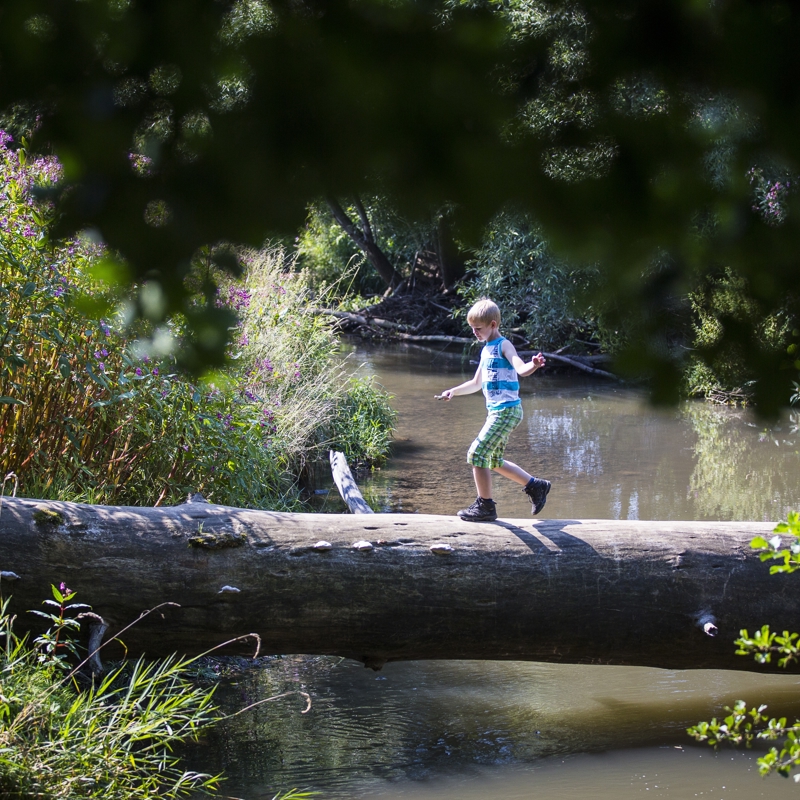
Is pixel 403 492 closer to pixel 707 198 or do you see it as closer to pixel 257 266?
pixel 257 266

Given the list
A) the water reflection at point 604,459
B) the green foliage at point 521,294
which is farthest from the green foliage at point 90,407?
the green foliage at point 521,294

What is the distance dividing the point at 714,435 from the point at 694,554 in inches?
283

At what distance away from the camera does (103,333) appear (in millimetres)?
4527

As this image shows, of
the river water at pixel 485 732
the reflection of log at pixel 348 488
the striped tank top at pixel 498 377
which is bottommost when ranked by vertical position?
the river water at pixel 485 732

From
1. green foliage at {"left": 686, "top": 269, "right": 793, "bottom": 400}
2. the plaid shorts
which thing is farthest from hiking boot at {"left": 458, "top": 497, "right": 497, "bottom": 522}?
green foliage at {"left": 686, "top": 269, "right": 793, "bottom": 400}

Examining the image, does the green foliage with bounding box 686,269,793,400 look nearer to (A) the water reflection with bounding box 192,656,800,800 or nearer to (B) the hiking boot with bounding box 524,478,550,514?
(A) the water reflection with bounding box 192,656,800,800

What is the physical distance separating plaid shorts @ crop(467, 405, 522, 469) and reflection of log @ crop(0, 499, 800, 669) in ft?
3.38

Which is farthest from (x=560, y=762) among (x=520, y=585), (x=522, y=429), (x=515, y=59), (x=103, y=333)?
(x=522, y=429)

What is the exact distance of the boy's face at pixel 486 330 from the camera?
17.8ft

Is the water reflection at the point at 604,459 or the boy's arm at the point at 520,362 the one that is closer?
the boy's arm at the point at 520,362

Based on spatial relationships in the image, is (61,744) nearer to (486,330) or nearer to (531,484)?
(531,484)

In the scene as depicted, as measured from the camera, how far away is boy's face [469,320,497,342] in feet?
17.8

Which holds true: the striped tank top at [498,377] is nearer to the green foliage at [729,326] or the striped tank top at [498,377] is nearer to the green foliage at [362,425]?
the green foliage at [362,425]

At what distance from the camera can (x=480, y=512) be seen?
4.73 meters
